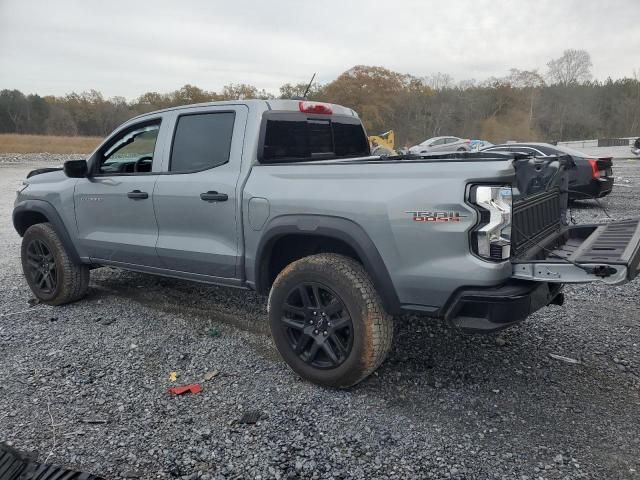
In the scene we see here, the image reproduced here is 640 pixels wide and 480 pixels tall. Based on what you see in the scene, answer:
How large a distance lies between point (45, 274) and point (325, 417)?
143 inches

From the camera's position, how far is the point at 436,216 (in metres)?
2.79

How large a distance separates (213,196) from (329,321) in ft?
4.25

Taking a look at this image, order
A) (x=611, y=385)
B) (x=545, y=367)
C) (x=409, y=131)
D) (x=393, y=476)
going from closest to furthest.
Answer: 1. (x=393, y=476)
2. (x=611, y=385)
3. (x=545, y=367)
4. (x=409, y=131)

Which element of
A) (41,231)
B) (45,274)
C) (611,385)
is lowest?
(611,385)

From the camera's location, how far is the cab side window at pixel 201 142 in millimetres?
3916

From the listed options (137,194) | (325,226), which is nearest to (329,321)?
(325,226)

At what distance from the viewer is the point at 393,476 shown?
2.50 meters

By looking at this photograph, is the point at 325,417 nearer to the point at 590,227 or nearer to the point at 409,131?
the point at 590,227

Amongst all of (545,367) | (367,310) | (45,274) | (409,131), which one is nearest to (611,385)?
(545,367)

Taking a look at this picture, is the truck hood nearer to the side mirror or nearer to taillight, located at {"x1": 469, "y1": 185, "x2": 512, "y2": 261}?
the side mirror

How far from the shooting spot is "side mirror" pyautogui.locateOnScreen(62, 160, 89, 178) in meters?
4.62

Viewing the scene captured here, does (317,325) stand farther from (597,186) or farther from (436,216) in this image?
(597,186)

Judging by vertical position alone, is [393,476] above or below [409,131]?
below

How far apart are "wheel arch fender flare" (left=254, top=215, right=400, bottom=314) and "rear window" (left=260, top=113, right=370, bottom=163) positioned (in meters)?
0.64
